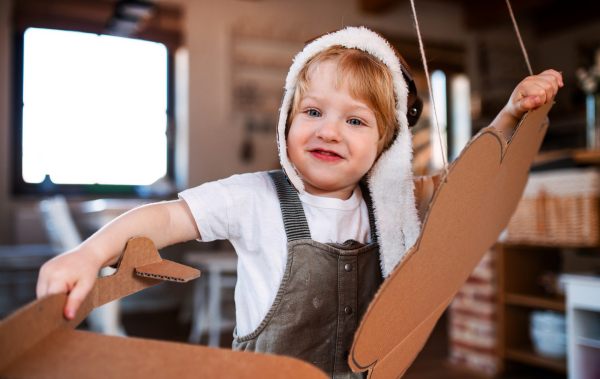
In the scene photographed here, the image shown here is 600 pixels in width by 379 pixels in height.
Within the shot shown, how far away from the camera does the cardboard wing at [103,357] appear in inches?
9.9

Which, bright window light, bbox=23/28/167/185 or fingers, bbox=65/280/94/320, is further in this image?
bright window light, bbox=23/28/167/185

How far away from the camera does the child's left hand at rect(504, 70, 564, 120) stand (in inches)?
19.7

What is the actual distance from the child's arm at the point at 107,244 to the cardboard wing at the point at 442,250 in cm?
21

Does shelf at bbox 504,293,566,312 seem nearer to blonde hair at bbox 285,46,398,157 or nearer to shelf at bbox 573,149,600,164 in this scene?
shelf at bbox 573,149,600,164

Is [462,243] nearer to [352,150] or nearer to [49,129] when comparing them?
[352,150]

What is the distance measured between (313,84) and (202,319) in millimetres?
1960

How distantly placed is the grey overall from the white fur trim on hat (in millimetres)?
32

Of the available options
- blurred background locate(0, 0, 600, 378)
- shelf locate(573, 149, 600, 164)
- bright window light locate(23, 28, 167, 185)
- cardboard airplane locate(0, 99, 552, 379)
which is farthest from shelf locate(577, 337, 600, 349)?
bright window light locate(23, 28, 167, 185)

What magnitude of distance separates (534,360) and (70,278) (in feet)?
5.80

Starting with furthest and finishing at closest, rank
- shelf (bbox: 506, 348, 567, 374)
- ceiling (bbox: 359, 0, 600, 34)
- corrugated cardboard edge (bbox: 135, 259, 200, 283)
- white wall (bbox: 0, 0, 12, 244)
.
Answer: ceiling (bbox: 359, 0, 600, 34) → white wall (bbox: 0, 0, 12, 244) → shelf (bbox: 506, 348, 567, 374) → corrugated cardboard edge (bbox: 135, 259, 200, 283)

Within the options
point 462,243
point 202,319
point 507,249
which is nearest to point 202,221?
point 462,243

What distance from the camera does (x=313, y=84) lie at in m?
0.57

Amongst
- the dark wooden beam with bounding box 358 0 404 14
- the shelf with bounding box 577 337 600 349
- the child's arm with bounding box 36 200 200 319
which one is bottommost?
the shelf with bounding box 577 337 600 349

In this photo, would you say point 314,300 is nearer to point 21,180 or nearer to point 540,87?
point 540,87
